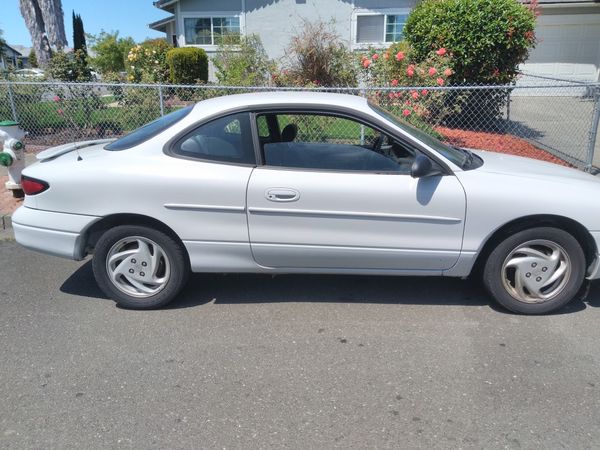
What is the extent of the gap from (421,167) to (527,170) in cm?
102

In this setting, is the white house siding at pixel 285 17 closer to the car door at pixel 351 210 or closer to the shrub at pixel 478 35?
the shrub at pixel 478 35

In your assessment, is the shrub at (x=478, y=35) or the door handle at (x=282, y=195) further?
the shrub at (x=478, y=35)

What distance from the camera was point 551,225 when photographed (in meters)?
3.73

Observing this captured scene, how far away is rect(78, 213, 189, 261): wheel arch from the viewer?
3.86 meters

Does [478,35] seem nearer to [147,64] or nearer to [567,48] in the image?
[147,64]

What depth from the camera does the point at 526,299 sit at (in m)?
3.85

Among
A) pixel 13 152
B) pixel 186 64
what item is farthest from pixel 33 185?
pixel 186 64

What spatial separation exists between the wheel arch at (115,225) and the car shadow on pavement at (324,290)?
54 centimetres

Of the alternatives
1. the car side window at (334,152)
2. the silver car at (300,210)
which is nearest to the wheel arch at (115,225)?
the silver car at (300,210)

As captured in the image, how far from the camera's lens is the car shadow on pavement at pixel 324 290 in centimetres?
416

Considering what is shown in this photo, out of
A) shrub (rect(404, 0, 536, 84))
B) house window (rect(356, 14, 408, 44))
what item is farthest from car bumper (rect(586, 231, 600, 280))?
house window (rect(356, 14, 408, 44))

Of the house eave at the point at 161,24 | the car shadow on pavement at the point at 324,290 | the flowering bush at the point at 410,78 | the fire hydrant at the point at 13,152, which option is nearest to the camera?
the car shadow on pavement at the point at 324,290

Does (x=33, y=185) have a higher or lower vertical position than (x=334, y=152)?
lower

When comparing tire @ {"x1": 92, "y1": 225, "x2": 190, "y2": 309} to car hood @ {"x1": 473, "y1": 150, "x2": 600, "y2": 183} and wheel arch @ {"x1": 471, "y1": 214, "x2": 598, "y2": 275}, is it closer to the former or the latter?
wheel arch @ {"x1": 471, "y1": 214, "x2": 598, "y2": 275}
